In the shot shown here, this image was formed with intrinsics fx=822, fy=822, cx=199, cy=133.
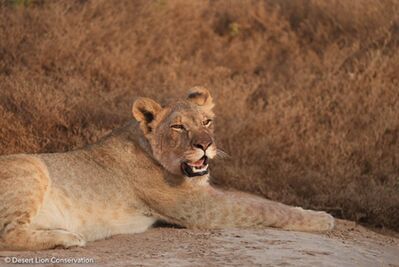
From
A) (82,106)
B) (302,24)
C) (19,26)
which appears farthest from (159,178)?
(302,24)

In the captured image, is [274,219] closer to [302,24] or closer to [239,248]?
[239,248]

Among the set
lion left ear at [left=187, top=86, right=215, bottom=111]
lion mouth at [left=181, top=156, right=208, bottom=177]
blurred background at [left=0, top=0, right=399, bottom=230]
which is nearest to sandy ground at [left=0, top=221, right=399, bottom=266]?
lion mouth at [left=181, top=156, right=208, bottom=177]

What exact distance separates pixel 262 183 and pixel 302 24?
400cm

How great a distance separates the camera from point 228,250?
5.55m

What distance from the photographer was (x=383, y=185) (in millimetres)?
8117

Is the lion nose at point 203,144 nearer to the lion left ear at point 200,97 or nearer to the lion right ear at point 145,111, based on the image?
the lion right ear at point 145,111

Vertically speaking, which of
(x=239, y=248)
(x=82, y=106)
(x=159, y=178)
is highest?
(x=82, y=106)

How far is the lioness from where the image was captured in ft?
Answer: 18.8

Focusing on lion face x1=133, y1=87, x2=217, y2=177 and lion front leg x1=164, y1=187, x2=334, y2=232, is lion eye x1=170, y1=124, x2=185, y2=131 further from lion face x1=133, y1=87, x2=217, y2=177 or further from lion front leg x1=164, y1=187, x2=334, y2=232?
lion front leg x1=164, y1=187, x2=334, y2=232

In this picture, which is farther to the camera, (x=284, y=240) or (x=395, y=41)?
(x=395, y=41)

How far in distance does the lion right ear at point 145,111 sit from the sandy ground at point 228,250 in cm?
83

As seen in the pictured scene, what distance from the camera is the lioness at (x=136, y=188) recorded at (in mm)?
5742

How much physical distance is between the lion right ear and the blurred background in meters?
1.73

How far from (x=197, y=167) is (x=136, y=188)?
515 millimetres
